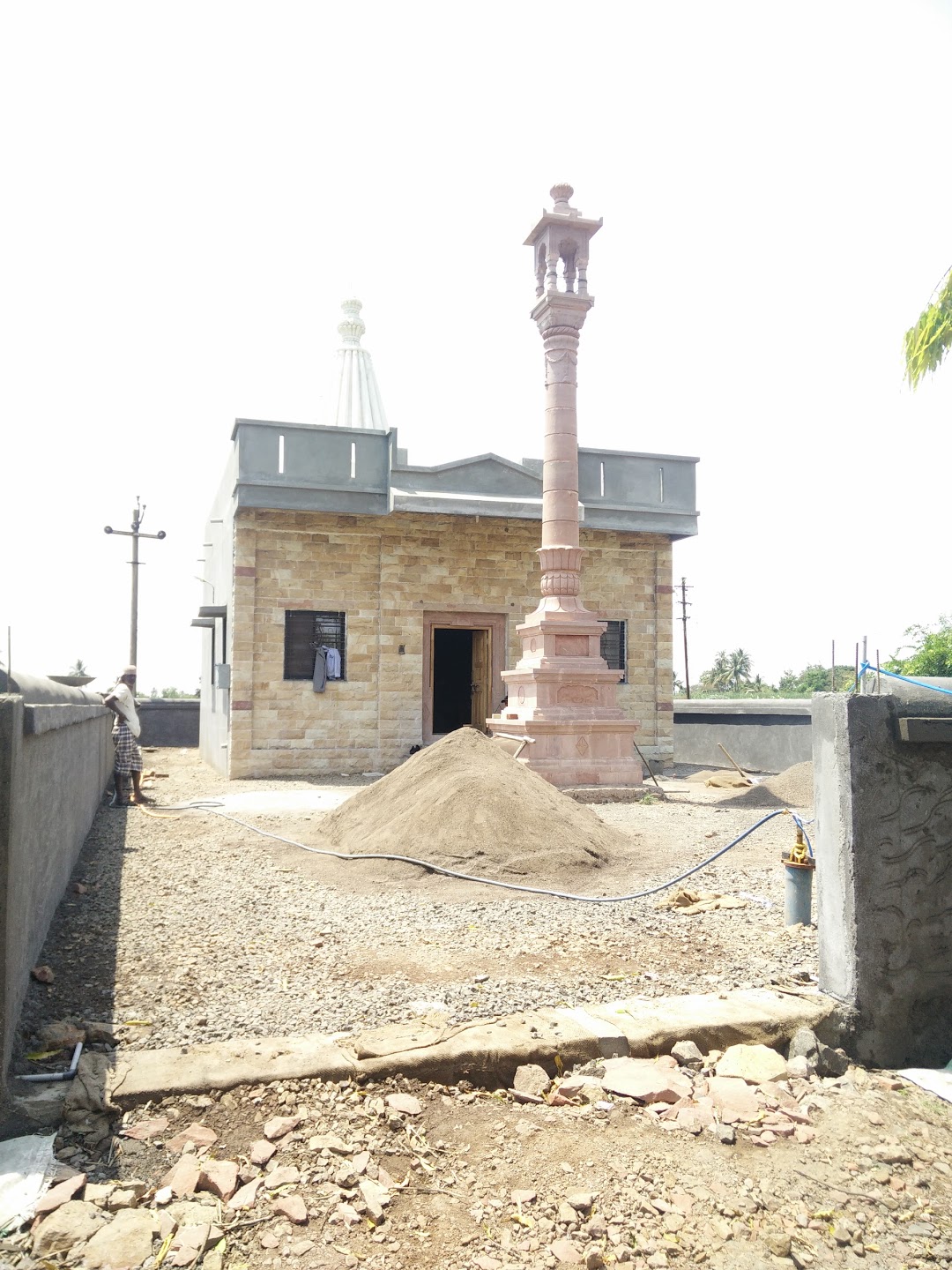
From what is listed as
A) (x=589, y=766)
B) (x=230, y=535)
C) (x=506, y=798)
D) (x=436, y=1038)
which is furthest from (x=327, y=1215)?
(x=230, y=535)

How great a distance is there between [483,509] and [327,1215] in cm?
1243

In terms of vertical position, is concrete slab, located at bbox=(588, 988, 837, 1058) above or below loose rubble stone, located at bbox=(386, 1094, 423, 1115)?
above

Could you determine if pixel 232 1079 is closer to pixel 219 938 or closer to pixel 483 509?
pixel 219 938

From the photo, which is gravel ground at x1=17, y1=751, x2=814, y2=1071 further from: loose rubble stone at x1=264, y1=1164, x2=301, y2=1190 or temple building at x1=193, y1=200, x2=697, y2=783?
temple building at x1=193, y1=200, x2=697, y2=783

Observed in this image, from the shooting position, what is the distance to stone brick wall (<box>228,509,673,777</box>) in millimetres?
14062

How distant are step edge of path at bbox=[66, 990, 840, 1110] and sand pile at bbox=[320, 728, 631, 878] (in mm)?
3117

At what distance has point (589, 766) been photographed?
12.1 meters

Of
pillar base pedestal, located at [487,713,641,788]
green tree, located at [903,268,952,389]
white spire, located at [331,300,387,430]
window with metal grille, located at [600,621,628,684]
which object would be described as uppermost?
white spire, located at [331,300,387,430]

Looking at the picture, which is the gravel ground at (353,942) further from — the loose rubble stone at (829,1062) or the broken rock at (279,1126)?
the broken rock at (279,1126)

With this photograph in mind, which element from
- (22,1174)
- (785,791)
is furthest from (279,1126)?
(785,791)

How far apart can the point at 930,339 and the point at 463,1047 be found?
37.3 feet

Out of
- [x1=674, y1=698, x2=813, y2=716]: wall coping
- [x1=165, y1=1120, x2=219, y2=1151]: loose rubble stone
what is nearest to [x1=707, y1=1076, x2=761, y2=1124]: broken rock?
[x1=165, y1=1120, x2=219, y2=1151]: loose rubble stone

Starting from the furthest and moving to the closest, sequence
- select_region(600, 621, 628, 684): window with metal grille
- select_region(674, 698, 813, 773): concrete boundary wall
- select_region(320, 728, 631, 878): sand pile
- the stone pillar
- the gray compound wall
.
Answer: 1. select_region(674, 698, 813, 773): concrete boundary wall
2. select_region(600, 621, 628, 684): window with metal grille
3. the stone pillar
4. select_region(320, 728, 631, 878): sand pile
5. the gray compound wall

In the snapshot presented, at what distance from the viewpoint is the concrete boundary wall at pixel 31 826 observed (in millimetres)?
2969
